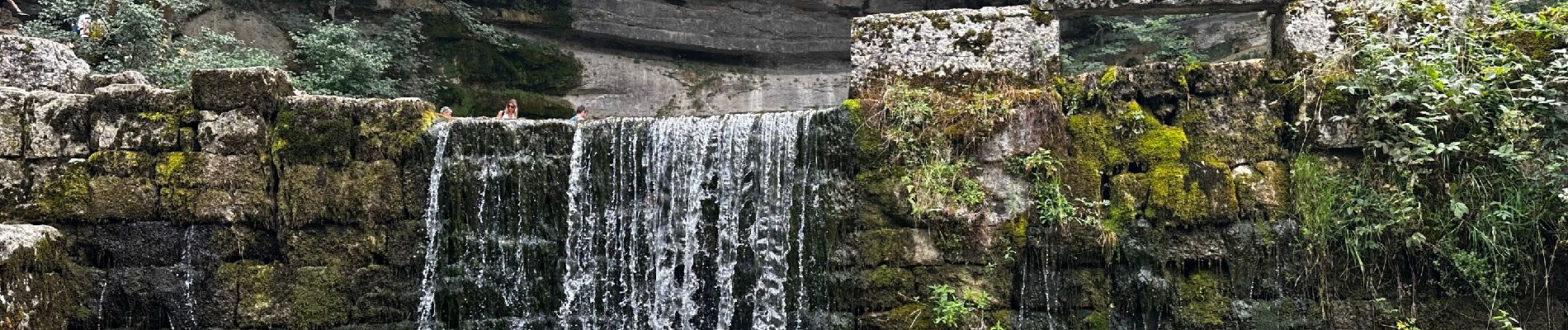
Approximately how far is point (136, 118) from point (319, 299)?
62.8 inches

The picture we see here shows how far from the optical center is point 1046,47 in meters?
6.40

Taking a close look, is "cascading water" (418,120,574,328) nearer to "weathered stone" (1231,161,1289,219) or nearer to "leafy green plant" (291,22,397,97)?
"weathered stone" (1231,161,1289,219)

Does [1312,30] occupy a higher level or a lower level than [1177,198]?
higher

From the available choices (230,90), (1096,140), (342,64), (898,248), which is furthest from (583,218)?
(342,64)

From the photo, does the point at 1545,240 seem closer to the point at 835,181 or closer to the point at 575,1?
the point at 835,181

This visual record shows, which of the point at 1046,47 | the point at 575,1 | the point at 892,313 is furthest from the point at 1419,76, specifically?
the point at 575,1

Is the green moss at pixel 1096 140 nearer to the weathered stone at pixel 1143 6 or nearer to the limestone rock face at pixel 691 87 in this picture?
the weathered stone at pixel 1143 6

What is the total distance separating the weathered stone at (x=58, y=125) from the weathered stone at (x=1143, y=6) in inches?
230

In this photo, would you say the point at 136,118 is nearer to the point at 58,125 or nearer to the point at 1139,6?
the point at 58,125

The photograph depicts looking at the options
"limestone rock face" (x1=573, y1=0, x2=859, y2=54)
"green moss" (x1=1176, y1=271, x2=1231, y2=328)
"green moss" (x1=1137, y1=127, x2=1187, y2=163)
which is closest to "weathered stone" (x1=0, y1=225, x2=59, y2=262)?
"green moss" (x1=1137, y1=127, x2=1187, y2=163)

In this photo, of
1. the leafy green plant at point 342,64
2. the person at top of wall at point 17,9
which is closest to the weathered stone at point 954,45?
the leafy green plant at point 342,64

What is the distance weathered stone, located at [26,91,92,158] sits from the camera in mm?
6504

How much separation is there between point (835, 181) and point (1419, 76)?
3278 mm

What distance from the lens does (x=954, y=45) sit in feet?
21.2
